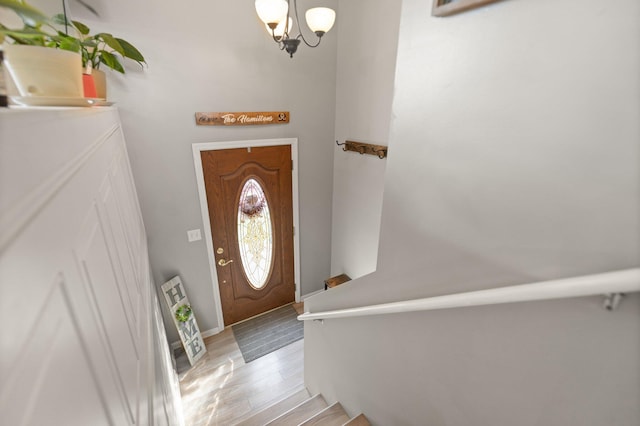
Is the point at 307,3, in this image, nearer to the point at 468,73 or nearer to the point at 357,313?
the point at 468,73

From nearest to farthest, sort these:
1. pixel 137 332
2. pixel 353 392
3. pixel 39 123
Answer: pixel 39 123, pixel 137 332, pixel 353 392

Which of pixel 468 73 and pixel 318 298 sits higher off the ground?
pixel 468 73

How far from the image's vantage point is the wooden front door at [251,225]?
108 inches

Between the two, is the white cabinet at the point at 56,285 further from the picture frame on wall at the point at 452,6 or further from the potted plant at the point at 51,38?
the picture frame on wall at the point at 452,6

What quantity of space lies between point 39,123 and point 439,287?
97cm

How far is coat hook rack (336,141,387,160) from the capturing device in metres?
2.55

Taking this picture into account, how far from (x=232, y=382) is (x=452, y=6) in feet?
10.5

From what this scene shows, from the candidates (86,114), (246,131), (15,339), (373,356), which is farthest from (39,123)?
(246,131)

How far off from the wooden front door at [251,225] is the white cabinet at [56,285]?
1.94 m

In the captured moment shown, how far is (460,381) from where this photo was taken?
85 cm

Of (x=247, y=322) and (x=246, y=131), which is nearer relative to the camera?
(x=246, y=131)

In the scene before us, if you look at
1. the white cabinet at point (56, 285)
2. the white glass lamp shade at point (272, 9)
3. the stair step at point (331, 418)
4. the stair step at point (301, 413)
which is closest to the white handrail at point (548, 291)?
the white cabinet at point (56, 285)

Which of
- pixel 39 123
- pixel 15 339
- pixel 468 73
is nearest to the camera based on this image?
pixel 15 339

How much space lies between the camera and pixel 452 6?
699 millimetres
